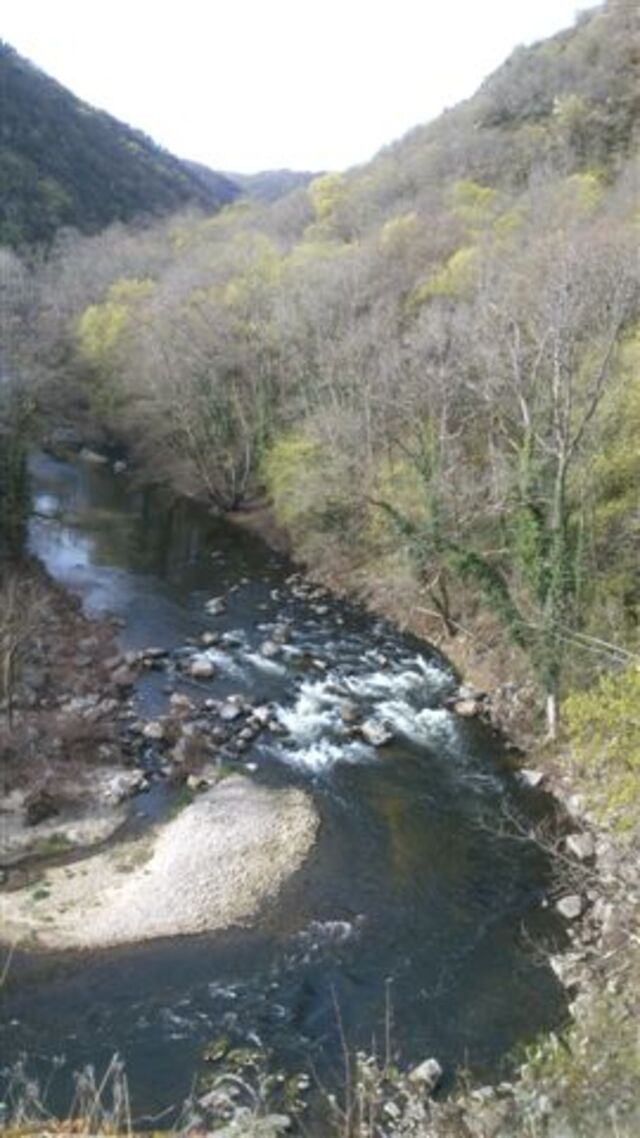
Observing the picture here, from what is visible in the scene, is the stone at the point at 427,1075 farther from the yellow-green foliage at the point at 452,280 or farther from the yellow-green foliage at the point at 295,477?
the yellow-green foliage at the point at 452,280

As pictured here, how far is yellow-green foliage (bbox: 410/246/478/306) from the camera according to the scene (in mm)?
41031

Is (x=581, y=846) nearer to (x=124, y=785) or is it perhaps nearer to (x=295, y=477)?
(x=124, y=785)

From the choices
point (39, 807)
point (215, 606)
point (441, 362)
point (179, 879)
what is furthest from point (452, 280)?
point (179, 879)

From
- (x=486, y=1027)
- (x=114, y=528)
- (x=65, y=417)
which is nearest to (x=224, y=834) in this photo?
(x=486, y=1027)

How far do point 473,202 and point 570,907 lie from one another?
51.6 m

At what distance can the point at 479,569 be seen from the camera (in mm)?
25938

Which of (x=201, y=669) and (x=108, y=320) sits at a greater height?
(x=108, y=320)

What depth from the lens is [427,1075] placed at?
14297mm

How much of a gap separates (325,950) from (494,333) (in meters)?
19.2

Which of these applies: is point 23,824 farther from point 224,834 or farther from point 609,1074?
point 609,1074

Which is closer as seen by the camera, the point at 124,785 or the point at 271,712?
the point at 124,785

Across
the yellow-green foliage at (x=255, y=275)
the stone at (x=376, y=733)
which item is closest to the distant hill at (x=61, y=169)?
the yellow-green foliage at (x=255, y=275)

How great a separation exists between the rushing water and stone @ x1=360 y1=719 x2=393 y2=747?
28 centimetres

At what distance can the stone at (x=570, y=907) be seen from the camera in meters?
18.3
